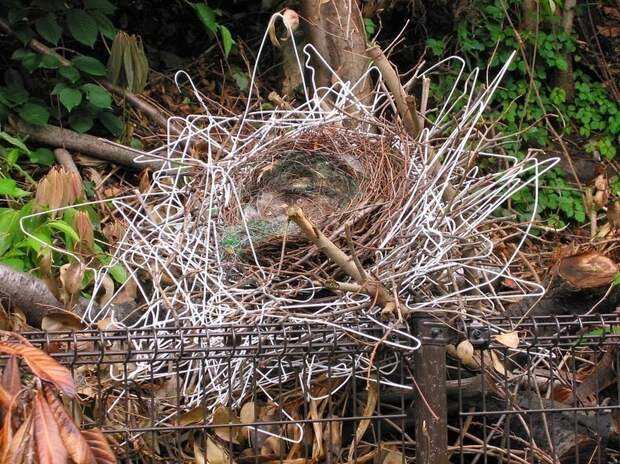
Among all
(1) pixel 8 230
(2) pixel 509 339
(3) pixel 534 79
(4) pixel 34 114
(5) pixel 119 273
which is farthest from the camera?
(3) pixel 534 79

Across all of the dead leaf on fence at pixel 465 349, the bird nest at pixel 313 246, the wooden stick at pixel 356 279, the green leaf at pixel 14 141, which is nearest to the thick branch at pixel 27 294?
the bird nest at pixel 313 246

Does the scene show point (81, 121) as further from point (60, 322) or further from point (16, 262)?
point (60, 322)

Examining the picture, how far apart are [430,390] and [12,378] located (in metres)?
0.91

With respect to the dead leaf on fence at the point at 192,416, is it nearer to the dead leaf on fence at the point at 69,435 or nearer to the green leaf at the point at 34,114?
the dead leaf on fence at the point at 69,435

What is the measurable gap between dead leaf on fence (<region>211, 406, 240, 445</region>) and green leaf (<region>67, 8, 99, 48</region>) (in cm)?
219

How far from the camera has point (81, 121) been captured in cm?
418

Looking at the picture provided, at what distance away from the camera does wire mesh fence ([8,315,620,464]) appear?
2162 millimetres

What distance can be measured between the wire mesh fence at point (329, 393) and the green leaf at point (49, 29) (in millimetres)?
1955

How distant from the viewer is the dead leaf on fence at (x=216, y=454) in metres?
2.33

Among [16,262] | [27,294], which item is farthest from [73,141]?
[27,294]

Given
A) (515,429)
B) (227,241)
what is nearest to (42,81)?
(227,241)

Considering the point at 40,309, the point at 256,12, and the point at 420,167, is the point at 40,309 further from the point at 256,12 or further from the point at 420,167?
the point at 256,12

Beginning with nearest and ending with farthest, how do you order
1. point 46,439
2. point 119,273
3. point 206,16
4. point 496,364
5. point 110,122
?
point 46,439
point 496,364
point 119,273
point 110,122
point 206,16

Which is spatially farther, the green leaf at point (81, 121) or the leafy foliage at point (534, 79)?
the leafy foliage at point (534, 79)
